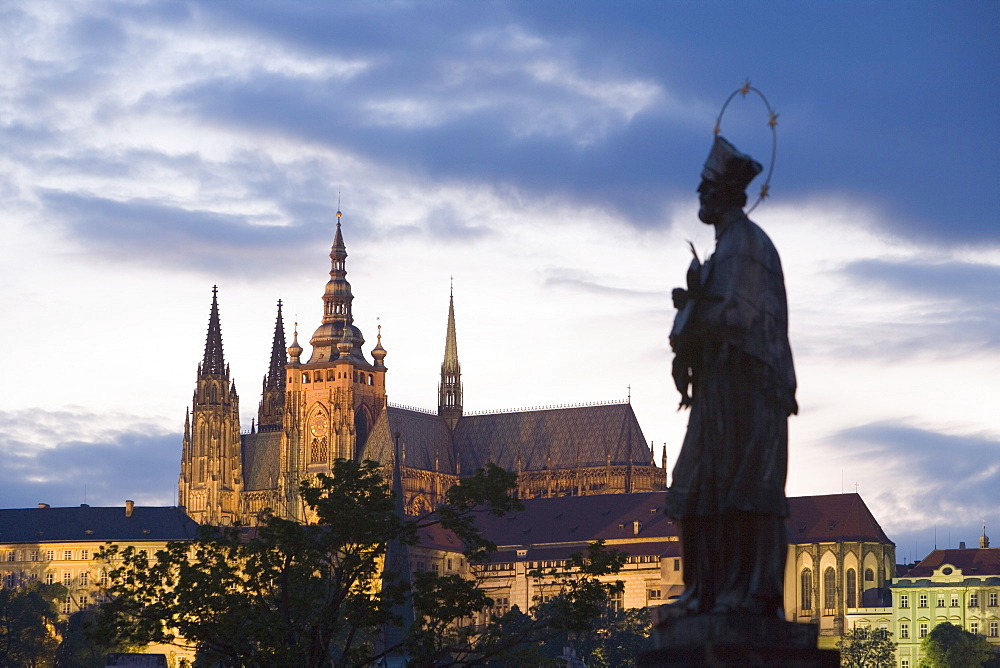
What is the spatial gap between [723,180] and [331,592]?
136ft

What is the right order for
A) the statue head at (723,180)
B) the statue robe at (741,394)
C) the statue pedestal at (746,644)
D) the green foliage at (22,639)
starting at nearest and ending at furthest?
the statue pedestal at (746,644)
the statue robe at (741,394)
the statue head at (723,180)
the green foliage at (22,639)

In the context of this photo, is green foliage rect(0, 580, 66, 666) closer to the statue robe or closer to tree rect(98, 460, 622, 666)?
tree rect(98, 460, 622, 666)

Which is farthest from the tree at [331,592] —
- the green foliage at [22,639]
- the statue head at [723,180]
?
the green foliage at [22,639]

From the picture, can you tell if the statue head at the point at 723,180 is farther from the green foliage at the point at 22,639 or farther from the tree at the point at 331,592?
the green foliage at the point at 22,639

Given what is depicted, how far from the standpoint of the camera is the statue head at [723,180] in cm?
2164

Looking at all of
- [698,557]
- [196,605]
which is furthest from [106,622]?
[698,557]

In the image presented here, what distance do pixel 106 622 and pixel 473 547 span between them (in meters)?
9.29

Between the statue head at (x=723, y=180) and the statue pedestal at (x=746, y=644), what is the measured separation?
396 centimetres

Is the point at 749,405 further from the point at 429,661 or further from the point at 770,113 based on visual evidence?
the point at 429,661

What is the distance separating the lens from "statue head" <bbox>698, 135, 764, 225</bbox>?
21641 millimetres

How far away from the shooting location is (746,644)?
20328mm

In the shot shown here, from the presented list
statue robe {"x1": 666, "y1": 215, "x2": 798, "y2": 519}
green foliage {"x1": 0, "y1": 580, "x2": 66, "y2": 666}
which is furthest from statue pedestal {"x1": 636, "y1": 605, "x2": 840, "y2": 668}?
green foliage {"x1": 0, "y1": 580, "x2": 66, "y2": 666}

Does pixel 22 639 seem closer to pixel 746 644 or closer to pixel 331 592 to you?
pixel 331 592

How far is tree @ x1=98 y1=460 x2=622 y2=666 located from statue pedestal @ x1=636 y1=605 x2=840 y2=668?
1184 inches
